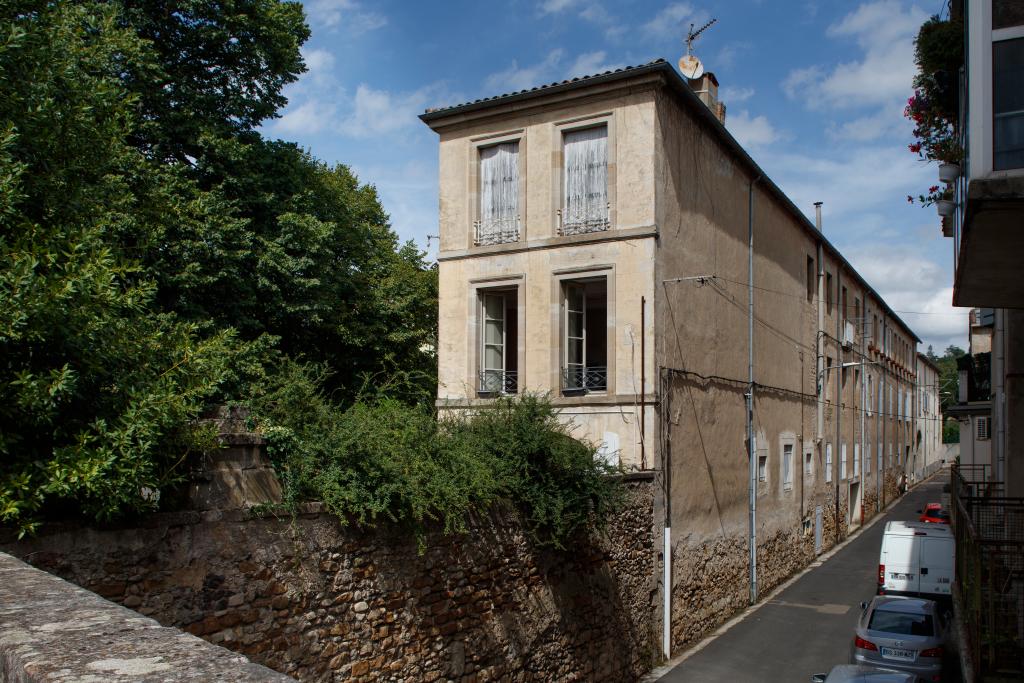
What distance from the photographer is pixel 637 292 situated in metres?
14.8

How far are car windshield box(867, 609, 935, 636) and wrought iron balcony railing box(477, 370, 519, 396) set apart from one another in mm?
7523

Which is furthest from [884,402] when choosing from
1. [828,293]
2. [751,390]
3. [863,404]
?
[751,390]

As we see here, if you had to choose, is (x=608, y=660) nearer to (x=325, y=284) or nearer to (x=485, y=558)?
(x=485, y=558)

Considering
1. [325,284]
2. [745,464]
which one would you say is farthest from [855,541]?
[325,284]

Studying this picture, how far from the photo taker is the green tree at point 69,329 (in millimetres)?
4867

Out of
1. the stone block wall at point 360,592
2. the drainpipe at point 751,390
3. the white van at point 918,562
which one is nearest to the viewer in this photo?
the stone block wall at point 360,592

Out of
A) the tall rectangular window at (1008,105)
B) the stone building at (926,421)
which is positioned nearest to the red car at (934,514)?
the stone building at (926,421)

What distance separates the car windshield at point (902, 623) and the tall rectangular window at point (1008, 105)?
8759mm

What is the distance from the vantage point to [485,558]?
32.7 feet

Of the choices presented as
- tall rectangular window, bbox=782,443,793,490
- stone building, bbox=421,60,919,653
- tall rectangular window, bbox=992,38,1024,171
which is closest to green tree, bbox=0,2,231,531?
tall rectangular window, bbox=992,38,1024,171

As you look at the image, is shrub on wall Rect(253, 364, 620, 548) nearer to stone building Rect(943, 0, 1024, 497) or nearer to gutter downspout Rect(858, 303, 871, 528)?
stone building Rect(943, 0, 1024, 497)

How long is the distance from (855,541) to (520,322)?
61.8ft

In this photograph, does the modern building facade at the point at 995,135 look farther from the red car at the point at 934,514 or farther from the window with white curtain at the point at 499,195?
the red car at the point at 934,514

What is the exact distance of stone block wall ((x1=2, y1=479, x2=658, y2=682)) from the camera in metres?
6.15
